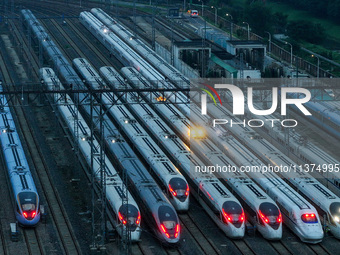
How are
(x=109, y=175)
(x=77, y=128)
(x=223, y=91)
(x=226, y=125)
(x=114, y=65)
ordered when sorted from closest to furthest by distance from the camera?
(x=109, y=175) < (x=77, y=128) < (x=226, y=125) < (x=223, y=91) < (x=114, y=65)

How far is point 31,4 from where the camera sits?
14950 cm

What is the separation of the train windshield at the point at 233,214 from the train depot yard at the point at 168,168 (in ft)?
0.24

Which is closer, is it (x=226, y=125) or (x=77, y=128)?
(x=77, y=128)

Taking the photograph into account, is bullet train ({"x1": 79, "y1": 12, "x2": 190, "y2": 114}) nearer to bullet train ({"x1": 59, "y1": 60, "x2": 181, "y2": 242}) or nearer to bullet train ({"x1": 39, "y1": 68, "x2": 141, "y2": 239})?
bullet train ({"x1": 59, "y1": 60, "x2": 181, "y2": 242})

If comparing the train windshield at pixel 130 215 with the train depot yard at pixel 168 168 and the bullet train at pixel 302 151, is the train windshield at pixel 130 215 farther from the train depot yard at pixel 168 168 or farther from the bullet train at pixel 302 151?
the bullet train at pixel 302 151

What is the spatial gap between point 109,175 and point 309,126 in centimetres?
2934

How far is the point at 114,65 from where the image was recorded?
11094cm

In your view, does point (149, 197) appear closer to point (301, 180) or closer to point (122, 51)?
point (301, 180)

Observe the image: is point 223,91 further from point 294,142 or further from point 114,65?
point 114,65

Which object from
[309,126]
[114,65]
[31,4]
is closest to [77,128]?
[309,126]

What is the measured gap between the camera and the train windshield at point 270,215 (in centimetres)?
6009

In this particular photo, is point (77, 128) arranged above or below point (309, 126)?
above

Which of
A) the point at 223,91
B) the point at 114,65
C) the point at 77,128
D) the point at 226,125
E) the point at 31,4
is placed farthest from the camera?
the point at 31,4

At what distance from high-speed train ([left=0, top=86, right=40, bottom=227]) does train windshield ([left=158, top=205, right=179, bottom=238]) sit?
922 centimetres
